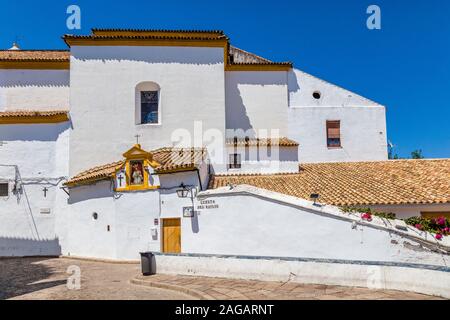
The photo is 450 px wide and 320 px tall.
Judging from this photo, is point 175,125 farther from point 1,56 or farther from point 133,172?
point 1,56

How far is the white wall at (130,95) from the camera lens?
17719 mm

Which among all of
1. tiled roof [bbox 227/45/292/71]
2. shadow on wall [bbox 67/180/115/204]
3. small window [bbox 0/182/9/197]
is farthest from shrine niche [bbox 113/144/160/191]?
tiled roof [bbox 227/45/292/71]

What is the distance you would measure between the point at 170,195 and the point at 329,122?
10.9 meters

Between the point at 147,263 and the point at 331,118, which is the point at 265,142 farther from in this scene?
the point at 147,263

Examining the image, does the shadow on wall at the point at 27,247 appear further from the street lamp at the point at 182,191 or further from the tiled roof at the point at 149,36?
the tiled roof at the point at 149,36

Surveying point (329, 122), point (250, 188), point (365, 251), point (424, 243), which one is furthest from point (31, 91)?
point (424, 243)

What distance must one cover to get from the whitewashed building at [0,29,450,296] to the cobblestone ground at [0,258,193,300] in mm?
1266

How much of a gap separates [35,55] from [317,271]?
18.5 metres

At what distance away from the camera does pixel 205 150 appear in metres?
17.5

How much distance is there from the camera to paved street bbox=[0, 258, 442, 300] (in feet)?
26.2

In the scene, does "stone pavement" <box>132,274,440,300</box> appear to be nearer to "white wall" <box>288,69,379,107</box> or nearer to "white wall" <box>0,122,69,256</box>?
"white wall" <box>0,122,69,256</box>

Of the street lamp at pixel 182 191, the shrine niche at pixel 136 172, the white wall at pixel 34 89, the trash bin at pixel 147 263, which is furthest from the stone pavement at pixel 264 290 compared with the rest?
the white wall at pixel 34 89
